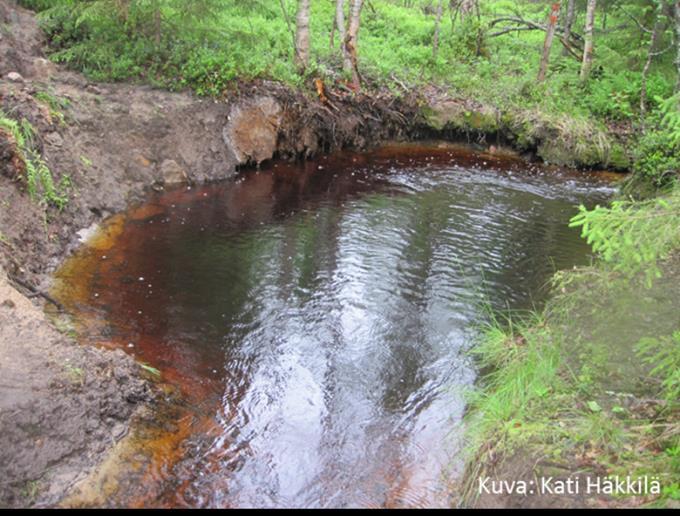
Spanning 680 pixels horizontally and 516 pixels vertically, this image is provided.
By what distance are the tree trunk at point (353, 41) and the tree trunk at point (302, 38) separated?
1.40 m

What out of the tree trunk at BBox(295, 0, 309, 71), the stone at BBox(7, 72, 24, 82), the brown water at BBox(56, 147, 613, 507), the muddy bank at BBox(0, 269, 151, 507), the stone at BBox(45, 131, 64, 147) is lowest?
the brown water at BBox(56, 147, 613, 507)

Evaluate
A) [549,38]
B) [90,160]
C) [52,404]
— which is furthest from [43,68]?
[549,38]

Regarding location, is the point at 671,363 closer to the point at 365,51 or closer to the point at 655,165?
the point at 655,165

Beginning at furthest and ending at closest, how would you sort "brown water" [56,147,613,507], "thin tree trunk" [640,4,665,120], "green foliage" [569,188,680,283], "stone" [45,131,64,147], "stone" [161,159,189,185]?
"thin tree trunk" [640,4,665,120] → "stone" [161,159,189,185] → "stone" [45,131,64,147] → "brown water" [56,147,613,507] → "green foliage" [569,188,680,283]

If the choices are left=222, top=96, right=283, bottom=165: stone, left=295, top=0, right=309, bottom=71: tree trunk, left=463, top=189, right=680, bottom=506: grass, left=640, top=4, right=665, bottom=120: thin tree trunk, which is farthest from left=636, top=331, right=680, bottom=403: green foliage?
left=640, top=4, right=665, bottom=120: thin tree trunk

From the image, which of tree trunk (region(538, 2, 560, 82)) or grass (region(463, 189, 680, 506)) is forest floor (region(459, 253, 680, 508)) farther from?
tree trunk (region(538, 2, 560, 82))

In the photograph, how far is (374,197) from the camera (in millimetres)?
12664

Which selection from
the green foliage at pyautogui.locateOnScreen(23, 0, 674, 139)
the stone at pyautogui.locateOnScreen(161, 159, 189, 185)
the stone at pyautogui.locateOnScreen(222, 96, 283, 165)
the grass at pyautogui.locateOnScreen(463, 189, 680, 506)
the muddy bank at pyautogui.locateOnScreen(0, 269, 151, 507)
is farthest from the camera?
the stone at pyautogui.locateOnScreen(222, 96, 283, 165)

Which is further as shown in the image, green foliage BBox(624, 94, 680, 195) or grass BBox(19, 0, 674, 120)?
grass BBox(19, 0, 674, 120)

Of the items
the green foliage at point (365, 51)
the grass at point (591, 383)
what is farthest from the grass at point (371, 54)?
the grass at point (591, 383)

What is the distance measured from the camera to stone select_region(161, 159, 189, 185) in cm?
1212

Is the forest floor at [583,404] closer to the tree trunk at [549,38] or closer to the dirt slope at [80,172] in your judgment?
the dirt slope at [80,172]

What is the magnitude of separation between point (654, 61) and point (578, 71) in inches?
104

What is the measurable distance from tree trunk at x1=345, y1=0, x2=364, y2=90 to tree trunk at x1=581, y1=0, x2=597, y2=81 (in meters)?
6.69
